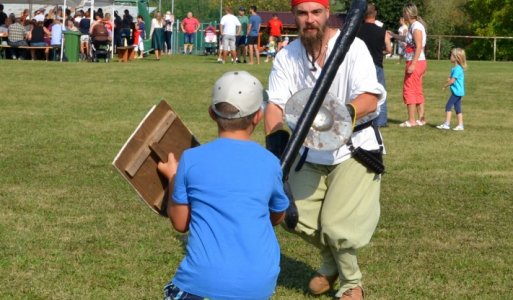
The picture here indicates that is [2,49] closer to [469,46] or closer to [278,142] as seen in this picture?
[278,142]

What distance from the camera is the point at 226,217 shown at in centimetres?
380

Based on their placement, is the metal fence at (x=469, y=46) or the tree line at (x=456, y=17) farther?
the tree line at (x=456, y=17)

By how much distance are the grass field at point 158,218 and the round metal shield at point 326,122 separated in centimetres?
139

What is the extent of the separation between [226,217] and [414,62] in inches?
498

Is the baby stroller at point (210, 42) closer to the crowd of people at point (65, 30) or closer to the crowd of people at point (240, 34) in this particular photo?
Result: the crowd of people at point (240, 34)

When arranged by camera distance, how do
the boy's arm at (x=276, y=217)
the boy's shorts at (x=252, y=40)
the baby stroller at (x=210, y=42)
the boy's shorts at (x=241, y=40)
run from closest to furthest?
the boy's arm at (x=276, y=217) < the boy's shorts at (x=252, y=40) < the boy's shorts at (x=241, y=40) < the baby stroller at (x=210, y=42)

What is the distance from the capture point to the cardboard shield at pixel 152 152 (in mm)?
4246

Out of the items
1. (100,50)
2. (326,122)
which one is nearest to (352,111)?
(326,122)

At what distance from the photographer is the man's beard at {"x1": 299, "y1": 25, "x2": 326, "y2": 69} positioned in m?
5.52

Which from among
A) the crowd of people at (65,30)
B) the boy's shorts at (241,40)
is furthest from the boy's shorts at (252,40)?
the crowd of people at (65,30)

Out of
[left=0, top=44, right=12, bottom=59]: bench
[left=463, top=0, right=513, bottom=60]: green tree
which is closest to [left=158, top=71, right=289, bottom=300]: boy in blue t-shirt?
[left=0, top=44, right=12, bottom=59]: bench

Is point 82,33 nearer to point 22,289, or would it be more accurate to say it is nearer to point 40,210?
point 40,210

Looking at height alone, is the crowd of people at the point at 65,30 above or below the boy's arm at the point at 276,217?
above

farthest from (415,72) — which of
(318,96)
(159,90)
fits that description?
(318,96)
